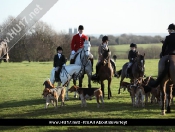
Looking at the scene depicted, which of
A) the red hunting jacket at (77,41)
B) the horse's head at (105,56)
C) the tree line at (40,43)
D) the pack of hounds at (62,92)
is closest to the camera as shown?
the pack of hounds at (62,92)

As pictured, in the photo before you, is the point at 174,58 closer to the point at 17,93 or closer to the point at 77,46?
the point at 77,46

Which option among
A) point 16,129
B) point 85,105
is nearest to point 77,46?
point 85,105

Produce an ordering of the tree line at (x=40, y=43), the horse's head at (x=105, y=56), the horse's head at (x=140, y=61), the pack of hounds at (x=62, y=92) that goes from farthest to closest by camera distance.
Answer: the tree line at (x=40, y=43)
the horse's head at (x=105, y=56)
the horse's head at (x=140, y=61)
the pack of hounds at (x=62, y=92)

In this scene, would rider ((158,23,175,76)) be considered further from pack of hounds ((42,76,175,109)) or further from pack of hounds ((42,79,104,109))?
pack of hounds ((42,79,104,109))

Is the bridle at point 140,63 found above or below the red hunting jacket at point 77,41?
below

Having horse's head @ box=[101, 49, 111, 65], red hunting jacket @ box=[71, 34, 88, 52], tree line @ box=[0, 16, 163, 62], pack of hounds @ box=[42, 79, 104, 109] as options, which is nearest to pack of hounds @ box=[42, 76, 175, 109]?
pack of hounds @ box=[42, 79, 104, 109]

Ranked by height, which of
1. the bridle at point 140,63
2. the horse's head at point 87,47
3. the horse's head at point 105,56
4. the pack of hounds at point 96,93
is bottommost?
the pack of hounds at point 96,93

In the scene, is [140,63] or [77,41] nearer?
[140,63]

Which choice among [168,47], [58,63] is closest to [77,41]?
[58,63]

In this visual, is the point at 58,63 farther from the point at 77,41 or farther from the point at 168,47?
the point at 168,47

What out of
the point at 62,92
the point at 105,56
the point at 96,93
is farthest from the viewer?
the point at 105,56

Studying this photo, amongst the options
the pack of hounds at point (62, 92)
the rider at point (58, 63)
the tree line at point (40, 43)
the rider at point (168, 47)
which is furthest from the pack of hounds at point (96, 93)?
the tree line at point (40, 43)

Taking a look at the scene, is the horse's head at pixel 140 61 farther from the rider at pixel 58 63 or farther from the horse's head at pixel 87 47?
the rider at pixel 58 63

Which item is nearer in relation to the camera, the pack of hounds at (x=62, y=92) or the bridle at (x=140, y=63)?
the pack of hounds at (x=62, y=92)
